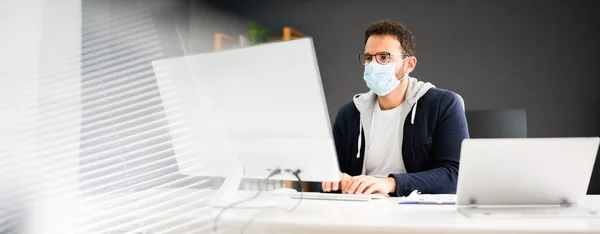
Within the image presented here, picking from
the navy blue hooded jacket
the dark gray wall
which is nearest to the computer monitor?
the navy blue hooded jacket

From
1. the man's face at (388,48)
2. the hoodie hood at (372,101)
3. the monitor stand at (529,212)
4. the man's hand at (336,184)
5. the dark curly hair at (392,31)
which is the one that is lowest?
the man's hand at (336,184)

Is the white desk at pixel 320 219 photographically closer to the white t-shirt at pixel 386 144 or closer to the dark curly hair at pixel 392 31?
the white t-shirt at pixel 386 144

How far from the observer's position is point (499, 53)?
11.0 ft

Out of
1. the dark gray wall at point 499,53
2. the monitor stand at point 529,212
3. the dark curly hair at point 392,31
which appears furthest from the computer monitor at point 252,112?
the dark gray wall at point 499,53

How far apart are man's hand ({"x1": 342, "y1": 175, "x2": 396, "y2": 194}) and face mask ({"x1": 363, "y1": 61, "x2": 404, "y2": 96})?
1.56 feet

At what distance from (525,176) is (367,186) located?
19.3 inches

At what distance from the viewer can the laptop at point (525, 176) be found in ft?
3.38

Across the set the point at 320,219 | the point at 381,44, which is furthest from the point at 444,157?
the point at 320,219

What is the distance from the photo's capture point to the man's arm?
151 centimetres

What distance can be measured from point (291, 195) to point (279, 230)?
0.45m

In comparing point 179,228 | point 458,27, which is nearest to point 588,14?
point 458,27

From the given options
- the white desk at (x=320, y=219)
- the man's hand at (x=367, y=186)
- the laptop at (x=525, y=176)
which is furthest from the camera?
the man's hand at (x=367, y=186)

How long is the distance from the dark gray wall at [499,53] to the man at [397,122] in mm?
1672

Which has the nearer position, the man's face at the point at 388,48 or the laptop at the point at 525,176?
the laptop at the point at 525,176
